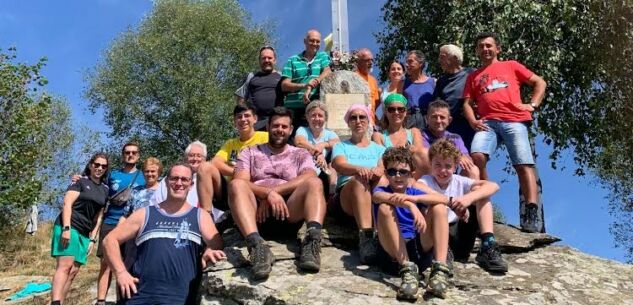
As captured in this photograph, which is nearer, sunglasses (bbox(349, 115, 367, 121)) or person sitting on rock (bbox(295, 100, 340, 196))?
sunglasses (bbox(349, 115, 367, 121))

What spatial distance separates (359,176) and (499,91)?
8.09 ft

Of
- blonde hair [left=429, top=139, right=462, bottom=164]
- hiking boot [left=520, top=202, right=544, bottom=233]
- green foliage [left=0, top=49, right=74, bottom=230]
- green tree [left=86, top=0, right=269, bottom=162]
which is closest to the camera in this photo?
blonde hair [left=429, top=139, right=462, bottom=164]

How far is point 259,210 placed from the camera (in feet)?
17.3

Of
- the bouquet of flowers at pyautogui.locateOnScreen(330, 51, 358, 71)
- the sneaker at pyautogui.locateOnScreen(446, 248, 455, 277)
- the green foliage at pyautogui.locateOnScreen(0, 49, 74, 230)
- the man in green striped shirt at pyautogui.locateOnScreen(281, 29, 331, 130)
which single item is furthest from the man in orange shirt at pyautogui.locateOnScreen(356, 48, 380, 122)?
the green foliage at pyautogui.locateOnScreen(0, 49, 74, 230)

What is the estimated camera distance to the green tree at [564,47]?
13.2 meters

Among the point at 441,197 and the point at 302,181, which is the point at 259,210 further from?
the point at 441,197

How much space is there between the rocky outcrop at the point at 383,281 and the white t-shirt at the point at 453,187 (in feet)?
1.88

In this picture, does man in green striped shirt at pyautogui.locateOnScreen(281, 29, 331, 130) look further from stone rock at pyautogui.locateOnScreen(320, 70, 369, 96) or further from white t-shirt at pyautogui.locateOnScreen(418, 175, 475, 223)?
white t-shirt at pyautogui.locateOnScreen(418, 175, 475, 223)

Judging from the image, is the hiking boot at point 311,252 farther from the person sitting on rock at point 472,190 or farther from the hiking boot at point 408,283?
the person sitting on rock at point 472,190

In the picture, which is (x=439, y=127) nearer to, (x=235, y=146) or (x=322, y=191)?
(x=322, y=191)

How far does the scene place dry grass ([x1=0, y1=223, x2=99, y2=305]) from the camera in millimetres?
9653

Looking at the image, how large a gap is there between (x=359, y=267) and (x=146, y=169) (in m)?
2.85

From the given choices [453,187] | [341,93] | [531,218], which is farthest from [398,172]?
[341,93]

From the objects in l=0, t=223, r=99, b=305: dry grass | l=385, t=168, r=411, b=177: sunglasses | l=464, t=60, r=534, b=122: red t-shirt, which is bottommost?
l=0, t=223, r=99, b=305: dry grass
